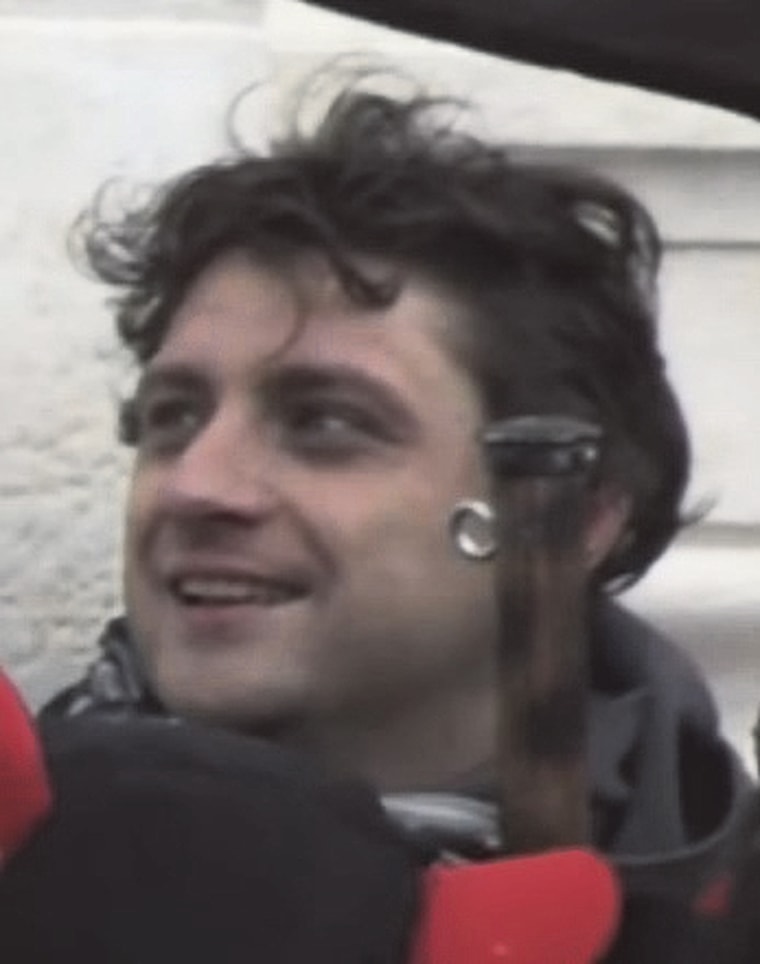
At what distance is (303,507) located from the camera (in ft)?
6.29

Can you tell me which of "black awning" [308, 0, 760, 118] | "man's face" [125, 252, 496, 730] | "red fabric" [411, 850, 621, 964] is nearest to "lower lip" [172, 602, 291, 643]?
"man's face" [125, 252, 496, 730]

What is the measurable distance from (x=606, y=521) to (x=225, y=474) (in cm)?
28

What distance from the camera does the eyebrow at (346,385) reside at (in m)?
1.97

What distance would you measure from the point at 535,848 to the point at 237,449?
47cm

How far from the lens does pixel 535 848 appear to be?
154cm

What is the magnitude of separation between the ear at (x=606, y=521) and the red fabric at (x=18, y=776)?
661 millimetres

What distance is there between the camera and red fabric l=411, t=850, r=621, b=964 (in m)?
1.48

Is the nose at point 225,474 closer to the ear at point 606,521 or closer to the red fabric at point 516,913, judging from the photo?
the ear at point 606,521

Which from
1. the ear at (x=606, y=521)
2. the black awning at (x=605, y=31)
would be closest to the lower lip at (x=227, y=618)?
the ear at (x=606, y=521)

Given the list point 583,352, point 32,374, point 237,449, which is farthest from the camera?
point 32,374

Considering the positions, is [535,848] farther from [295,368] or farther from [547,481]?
[295,368]

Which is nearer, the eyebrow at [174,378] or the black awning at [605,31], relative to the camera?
the black awning at [605,31]

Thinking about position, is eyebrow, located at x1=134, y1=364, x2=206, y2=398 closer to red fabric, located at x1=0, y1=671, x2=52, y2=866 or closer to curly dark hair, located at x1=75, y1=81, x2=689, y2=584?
curly dark hair, located at x1=75, y1=81, x2=689, y2=584

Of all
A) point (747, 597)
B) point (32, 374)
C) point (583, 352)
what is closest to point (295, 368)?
point (583, 352)
